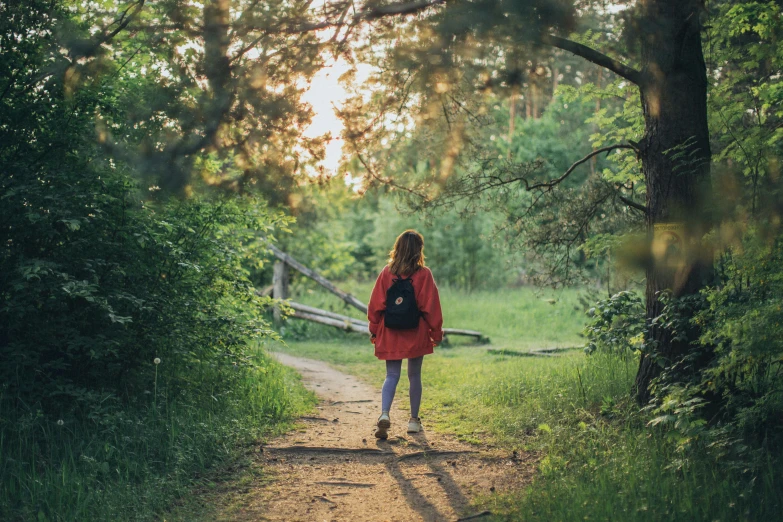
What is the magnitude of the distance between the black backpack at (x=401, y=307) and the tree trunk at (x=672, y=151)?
2.20m

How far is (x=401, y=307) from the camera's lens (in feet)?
20.8

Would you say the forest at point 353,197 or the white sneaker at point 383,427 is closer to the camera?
the forest at point 353,197

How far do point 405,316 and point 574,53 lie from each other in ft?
9.50

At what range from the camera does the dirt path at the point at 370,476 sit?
4.57 metres

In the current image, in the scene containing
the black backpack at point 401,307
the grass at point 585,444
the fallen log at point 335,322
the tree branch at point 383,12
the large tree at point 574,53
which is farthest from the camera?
the fallen log at point 335,322

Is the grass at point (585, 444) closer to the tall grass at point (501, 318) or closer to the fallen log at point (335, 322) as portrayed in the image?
the fallen log at point (335, 322)

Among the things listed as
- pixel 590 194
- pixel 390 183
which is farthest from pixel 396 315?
pixel 590 194

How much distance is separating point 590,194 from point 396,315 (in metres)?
2.68

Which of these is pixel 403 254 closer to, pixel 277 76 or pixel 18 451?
pixel 277 76

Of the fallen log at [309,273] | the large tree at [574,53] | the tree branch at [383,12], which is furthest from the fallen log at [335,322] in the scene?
the tree branch at [383,12]

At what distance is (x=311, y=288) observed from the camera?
1866cm

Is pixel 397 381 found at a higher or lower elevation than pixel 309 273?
lower

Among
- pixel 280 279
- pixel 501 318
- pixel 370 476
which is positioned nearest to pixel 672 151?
pixel 370 476

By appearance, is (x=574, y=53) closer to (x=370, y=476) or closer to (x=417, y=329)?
(x=417, y=329)
